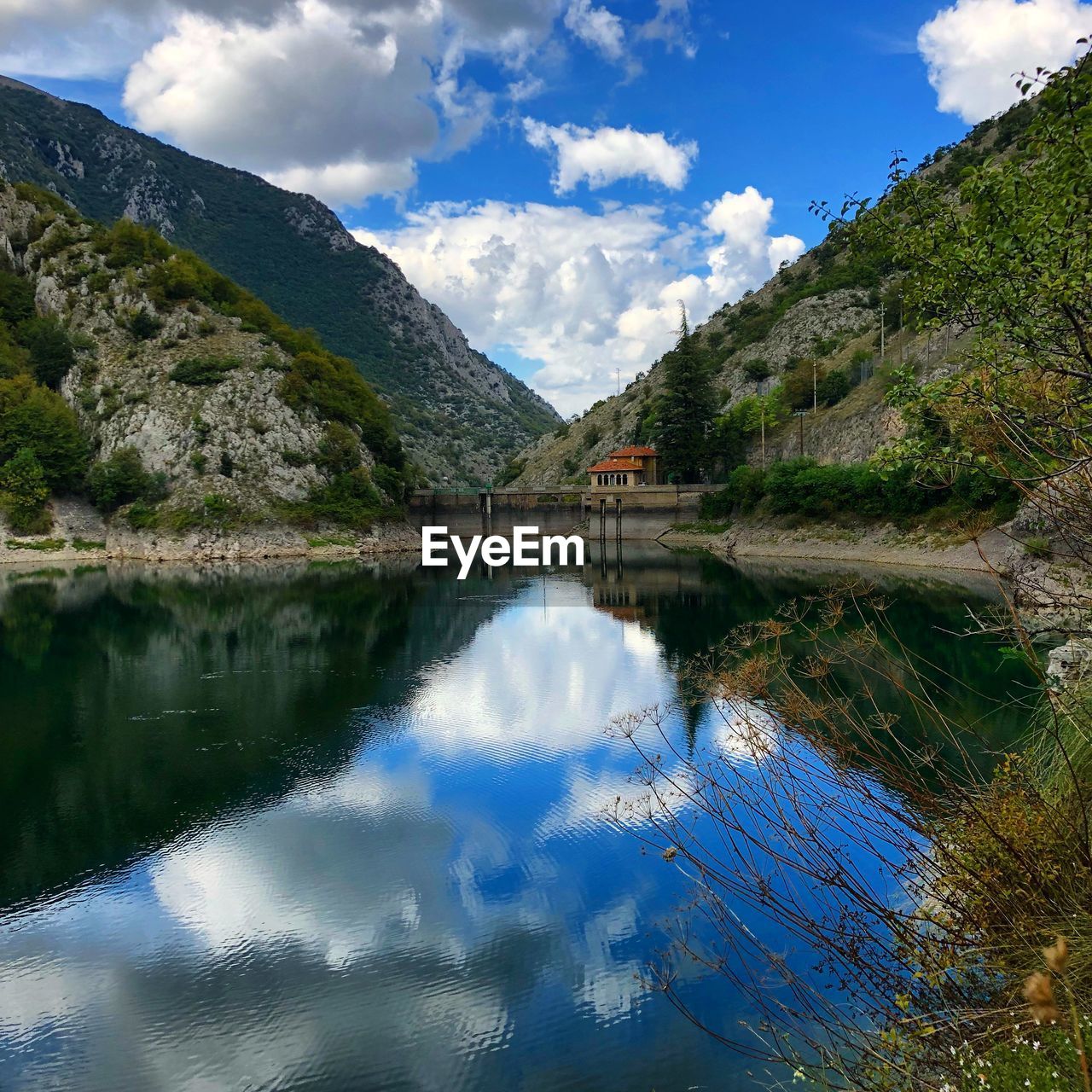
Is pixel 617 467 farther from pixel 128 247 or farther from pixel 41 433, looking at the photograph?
pixel 128 247

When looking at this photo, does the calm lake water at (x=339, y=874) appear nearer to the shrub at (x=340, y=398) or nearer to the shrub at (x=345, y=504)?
the shrub at (x=345, y=504)

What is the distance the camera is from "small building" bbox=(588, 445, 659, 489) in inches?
3976

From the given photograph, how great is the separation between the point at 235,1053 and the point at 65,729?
1737 centimetres

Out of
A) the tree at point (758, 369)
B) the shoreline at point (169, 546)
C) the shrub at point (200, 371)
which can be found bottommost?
the shoreline at point (169, 546)

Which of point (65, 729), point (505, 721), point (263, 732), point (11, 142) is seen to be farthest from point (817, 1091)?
point (11, 142)

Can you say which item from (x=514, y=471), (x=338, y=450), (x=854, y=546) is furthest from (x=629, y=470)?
(x=514, y=471)

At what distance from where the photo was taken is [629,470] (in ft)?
330

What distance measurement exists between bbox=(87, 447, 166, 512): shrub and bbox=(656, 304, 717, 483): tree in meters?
60.7

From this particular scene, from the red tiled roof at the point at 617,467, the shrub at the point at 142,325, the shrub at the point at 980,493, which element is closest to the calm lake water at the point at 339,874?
the shrub at the point at 980,493

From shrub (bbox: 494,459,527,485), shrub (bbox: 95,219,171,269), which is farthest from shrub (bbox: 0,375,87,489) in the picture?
shrub (bbox: 494,459,527,485)

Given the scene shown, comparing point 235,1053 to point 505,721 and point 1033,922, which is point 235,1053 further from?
point 505,721

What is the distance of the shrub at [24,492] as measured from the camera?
3088 inches

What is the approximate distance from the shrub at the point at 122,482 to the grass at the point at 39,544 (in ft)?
21.1

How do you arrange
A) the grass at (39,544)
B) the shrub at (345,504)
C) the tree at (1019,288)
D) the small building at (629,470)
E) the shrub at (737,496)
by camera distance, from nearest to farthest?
the tree at (1019,288) < the grass at (39,544) < the shrub at (737,496) < the shrub at (345,504) < the small building at (629,470)
